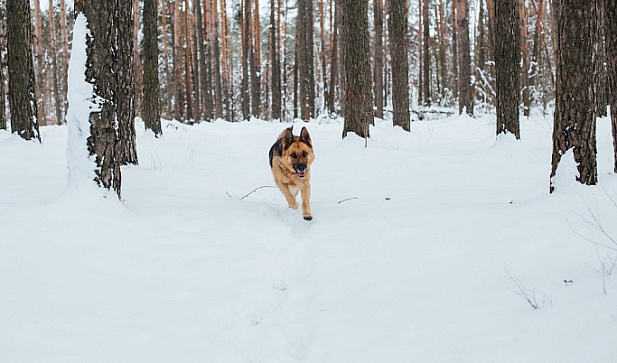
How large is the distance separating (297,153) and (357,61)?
5247 mm

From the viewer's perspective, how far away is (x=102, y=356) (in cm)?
205

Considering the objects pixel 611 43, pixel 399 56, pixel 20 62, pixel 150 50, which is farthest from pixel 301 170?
pixel 399 56

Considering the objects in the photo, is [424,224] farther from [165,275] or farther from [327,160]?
[327,160]

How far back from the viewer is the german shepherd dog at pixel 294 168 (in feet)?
16.2

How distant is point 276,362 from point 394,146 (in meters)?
8.08

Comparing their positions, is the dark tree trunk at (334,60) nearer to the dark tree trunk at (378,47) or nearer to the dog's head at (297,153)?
the dark tree trunk at (378,47)

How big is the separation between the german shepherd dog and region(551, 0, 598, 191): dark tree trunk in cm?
266

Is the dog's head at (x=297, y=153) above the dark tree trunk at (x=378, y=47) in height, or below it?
below

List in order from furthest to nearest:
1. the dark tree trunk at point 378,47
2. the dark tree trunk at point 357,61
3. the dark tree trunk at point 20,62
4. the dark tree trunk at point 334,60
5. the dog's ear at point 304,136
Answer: the dark tree trunk at point 334,60
the dark tree trunk at point 378,47
the dark tree trunk at point 357,61
the dark tree trunk at point 20,62
the dog's ear at point 304,136

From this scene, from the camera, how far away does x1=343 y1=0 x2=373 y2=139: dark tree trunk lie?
9.65 m

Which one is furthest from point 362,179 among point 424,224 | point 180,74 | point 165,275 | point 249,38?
point 249,38

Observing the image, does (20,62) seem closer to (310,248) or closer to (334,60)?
(310,248)

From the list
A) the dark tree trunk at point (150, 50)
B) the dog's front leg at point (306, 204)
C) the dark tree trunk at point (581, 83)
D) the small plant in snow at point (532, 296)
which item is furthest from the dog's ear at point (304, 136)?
the dark tree trunk at point (150, 50)

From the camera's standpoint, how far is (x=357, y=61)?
380 inches
